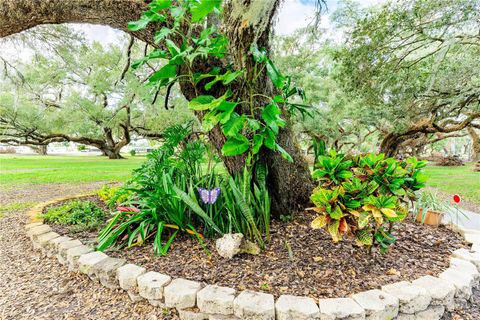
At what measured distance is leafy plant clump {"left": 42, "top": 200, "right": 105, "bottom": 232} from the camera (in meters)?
2.07

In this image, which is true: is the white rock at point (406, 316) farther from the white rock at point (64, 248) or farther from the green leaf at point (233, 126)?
the white rock at point (64, 248)

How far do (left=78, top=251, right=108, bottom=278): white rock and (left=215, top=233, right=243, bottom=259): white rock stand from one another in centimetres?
71

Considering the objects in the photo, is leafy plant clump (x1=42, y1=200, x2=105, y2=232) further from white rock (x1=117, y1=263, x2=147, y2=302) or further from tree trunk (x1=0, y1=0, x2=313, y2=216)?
tree trunk (x1=0, y1=0, x2=313, y2=216)

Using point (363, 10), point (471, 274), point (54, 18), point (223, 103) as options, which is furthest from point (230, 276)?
point (363, 10)

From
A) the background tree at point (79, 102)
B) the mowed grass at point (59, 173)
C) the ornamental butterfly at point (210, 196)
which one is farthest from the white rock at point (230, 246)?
the background tree at point (79, 102)

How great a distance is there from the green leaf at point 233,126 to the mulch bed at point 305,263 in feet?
2.42

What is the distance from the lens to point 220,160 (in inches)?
79.5

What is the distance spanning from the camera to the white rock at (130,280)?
1306 mm

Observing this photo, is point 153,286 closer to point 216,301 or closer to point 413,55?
point 216,301

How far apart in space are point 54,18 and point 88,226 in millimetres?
1646

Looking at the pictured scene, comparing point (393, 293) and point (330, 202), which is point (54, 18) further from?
point (393, 293)

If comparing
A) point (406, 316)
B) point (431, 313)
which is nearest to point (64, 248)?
point (406, 316)

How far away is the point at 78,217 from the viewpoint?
224cm

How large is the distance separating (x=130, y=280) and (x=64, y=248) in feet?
2.33
